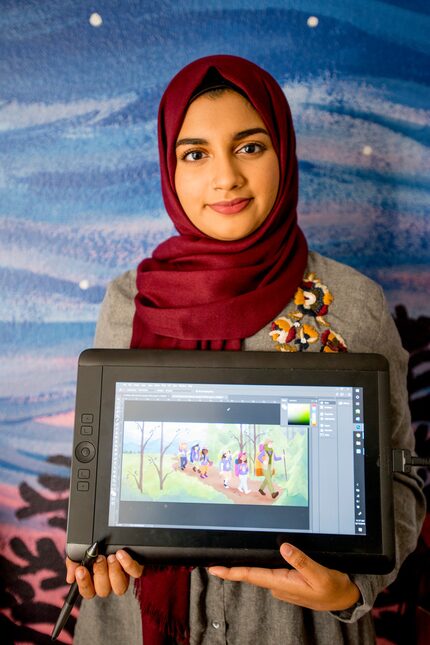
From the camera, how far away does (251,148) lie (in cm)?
89

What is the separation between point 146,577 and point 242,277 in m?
0.50

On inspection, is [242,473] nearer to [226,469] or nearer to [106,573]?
[226,469]

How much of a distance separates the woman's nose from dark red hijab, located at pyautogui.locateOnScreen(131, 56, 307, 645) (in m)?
0.09

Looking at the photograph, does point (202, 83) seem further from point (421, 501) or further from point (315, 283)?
point (421, 501)

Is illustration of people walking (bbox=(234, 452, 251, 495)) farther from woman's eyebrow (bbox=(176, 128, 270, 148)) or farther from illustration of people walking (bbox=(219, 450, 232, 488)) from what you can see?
woman's eyebrow (bbox=(176, 128, 270, 148))

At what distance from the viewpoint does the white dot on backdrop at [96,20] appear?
1196 millimetres

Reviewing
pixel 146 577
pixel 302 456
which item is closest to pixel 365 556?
pixel 302 456

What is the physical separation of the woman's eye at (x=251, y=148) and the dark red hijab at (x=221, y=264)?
28mm

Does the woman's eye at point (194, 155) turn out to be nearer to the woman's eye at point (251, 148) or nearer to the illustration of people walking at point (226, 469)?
the woman's eye at point (251, 148)

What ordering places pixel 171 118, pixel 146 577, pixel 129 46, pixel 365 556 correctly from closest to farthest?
pixel 365 556, pixel 146 577, pixel 171 118, pixel 129 46

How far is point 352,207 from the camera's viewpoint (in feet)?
4.04

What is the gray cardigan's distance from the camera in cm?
83

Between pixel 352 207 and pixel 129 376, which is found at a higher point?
pixel 352 207

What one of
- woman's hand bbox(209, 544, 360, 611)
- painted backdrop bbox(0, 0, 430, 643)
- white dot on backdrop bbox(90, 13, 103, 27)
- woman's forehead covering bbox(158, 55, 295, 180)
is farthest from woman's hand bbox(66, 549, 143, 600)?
white dot on backdrop bbox(90, 13, 103, 27)
